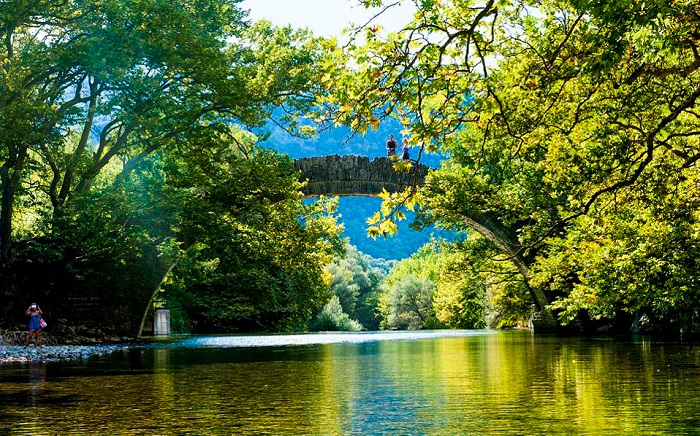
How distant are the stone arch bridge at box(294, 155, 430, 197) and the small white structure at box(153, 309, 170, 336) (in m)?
15.0

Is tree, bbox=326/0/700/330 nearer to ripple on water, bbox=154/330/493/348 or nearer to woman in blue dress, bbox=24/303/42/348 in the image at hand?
ripple on water, bbox=154/330/493/348

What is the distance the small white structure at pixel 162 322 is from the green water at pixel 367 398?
108 feet

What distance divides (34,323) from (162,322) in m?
22.3

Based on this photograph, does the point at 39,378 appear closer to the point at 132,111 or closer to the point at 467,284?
the point at 132,111

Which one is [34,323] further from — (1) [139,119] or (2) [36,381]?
(2) [36,381]

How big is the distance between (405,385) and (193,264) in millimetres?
26907

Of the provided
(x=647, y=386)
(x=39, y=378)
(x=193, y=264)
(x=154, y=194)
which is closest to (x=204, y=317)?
(x=193, y=264)

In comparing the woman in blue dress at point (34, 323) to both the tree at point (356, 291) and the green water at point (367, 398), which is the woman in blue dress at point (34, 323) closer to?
the green water at point (367, 398)

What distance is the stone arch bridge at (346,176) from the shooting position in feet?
118

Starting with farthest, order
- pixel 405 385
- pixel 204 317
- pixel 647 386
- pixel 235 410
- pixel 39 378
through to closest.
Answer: pixel 204 317 → pixel 39 378 → pixel 405 385 → pixel 647 386 → pixel 235 410

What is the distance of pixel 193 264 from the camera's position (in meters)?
36.2

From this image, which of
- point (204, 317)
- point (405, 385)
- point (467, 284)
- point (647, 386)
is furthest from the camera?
point (204, 317)

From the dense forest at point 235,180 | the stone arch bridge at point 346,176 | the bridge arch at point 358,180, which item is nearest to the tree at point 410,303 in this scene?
the dense forest at point 235,180

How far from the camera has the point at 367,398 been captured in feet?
28.2
